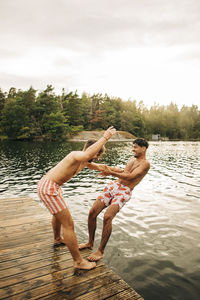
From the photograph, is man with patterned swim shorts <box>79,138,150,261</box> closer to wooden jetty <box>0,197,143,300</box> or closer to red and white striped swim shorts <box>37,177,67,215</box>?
wooden jetty <box>0,197,143,300</box>

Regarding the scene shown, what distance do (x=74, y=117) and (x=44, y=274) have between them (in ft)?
188

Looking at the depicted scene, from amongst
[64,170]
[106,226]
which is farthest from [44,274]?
[64,170]

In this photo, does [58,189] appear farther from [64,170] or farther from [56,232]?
[56,232]

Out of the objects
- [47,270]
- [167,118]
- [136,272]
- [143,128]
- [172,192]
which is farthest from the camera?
[167,118]

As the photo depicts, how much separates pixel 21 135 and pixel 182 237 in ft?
158

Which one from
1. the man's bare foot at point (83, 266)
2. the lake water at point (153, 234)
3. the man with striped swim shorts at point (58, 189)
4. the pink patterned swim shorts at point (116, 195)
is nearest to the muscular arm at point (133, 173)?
the pink patterned swim shorts at point (116, 195)

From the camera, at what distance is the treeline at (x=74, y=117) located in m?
48.5

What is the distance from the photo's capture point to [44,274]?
3.07 meters

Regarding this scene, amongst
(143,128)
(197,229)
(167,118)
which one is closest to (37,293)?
(197,229)

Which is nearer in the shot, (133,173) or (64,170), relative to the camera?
(64,170)

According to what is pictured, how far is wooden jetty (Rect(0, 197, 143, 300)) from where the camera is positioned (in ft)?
8.85

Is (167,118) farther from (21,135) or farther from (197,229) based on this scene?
(197,229)

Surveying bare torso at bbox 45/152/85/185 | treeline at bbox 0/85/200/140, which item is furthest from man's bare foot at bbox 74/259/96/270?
treeline at bbox 0/85/200/140

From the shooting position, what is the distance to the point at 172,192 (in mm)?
10203
